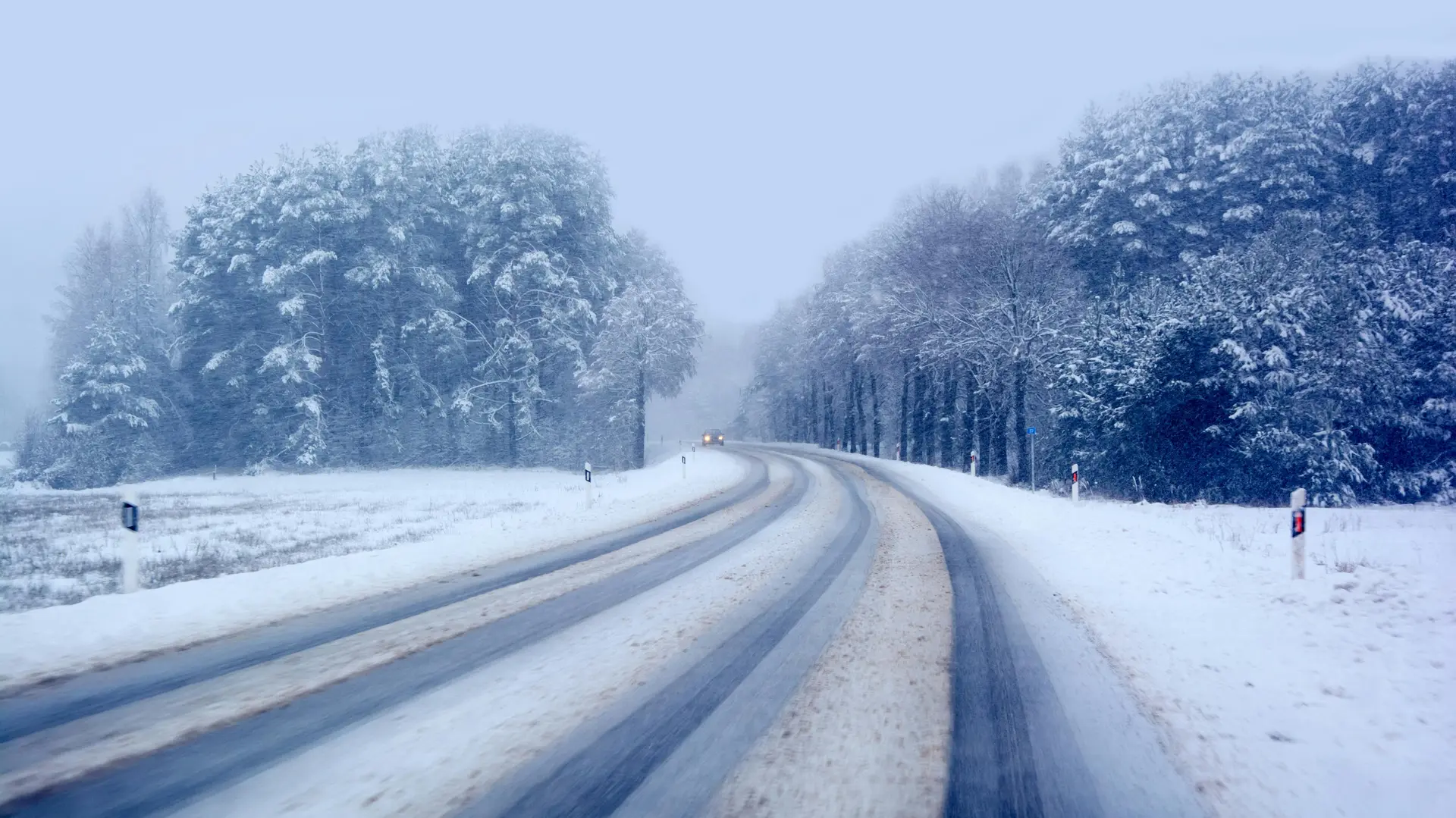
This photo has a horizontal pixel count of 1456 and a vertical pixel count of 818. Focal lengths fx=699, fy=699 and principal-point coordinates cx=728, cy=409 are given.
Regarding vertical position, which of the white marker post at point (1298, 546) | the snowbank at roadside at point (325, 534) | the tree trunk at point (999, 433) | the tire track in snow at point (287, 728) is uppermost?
the tree trunk at point (999, 433)

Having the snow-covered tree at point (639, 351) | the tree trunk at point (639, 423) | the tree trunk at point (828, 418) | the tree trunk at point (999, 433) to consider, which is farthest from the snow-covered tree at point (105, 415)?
the tree trunk at point (828, 418)

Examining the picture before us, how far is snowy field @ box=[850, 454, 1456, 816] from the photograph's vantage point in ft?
12.8

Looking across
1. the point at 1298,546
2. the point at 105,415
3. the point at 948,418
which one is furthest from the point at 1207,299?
the point at 105,415

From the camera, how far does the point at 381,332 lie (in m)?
34.8

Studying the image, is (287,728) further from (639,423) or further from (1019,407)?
(639,423)

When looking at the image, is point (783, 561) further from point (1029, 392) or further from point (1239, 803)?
point (1029, 392)

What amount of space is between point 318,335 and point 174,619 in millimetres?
31716

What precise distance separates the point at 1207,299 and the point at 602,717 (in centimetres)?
2274

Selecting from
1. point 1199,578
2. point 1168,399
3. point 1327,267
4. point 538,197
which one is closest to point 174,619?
point 1199,578

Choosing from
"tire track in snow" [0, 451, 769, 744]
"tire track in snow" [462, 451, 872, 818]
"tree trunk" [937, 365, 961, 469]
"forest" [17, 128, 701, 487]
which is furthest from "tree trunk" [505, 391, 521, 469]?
"tire track in snow" [462, 451, 872, 818]

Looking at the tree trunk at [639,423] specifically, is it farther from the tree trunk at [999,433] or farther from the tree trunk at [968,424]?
the tree trunk at [999,433]

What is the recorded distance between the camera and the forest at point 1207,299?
19328 mm

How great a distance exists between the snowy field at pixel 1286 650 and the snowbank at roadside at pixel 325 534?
8070mm

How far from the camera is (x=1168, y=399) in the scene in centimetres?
2109
